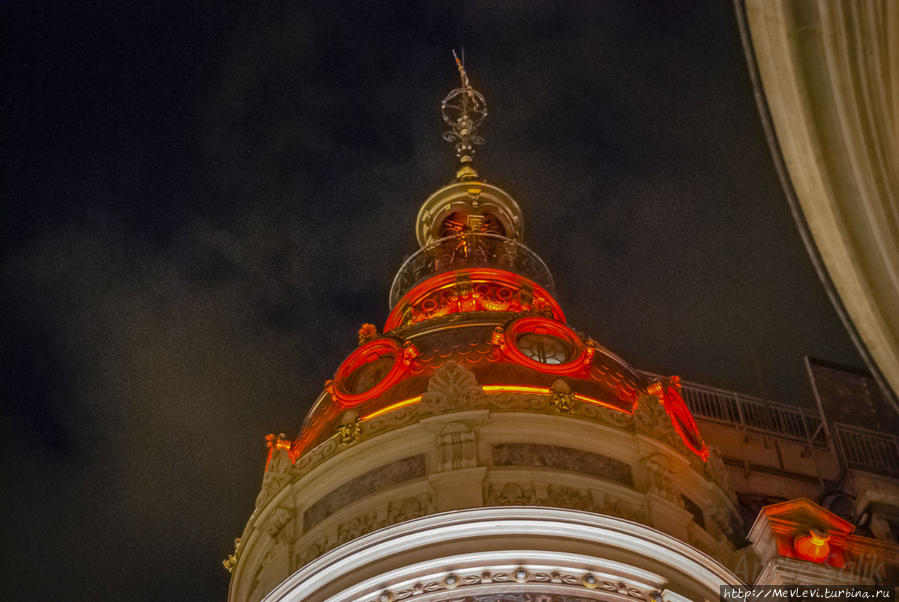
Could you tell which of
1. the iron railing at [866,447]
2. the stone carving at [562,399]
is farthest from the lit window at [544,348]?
the iron railing at [866,447]

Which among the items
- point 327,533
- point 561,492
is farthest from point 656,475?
point 327,533

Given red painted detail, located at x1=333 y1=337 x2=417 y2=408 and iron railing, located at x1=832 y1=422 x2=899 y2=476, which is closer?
red painted detail, located at x1=333 y1=337 x2=417 y2=408

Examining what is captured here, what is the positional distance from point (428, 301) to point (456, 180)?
7077mm

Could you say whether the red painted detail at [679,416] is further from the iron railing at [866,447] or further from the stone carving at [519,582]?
the stone carving at [519,582]

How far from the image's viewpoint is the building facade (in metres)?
18.7

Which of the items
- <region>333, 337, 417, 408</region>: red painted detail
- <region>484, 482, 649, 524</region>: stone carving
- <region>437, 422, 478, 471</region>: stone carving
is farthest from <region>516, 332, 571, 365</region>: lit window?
<region>484, 482, 649, 524</region>: stone carving

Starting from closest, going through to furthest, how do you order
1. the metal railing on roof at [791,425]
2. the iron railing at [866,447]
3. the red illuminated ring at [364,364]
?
the red illuminated ring at [364,364] → the iron railing at [866,447] → the metal railing on roof at [791,425]

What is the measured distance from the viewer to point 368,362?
24828 mm

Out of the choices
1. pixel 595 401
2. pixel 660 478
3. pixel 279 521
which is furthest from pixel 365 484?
pixel 660 478

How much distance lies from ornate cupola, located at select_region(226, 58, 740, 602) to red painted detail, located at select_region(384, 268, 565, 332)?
17 cm

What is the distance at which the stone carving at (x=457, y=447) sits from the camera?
20469 millimetres

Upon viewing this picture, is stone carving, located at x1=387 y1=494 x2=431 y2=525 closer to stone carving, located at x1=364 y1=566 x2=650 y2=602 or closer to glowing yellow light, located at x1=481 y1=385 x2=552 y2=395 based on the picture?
stone carving, located at x1=364 y1=566 x2=650 y2=602

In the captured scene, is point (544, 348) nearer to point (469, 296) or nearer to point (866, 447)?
point (469, 296)

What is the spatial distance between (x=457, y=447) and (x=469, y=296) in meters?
7.64
